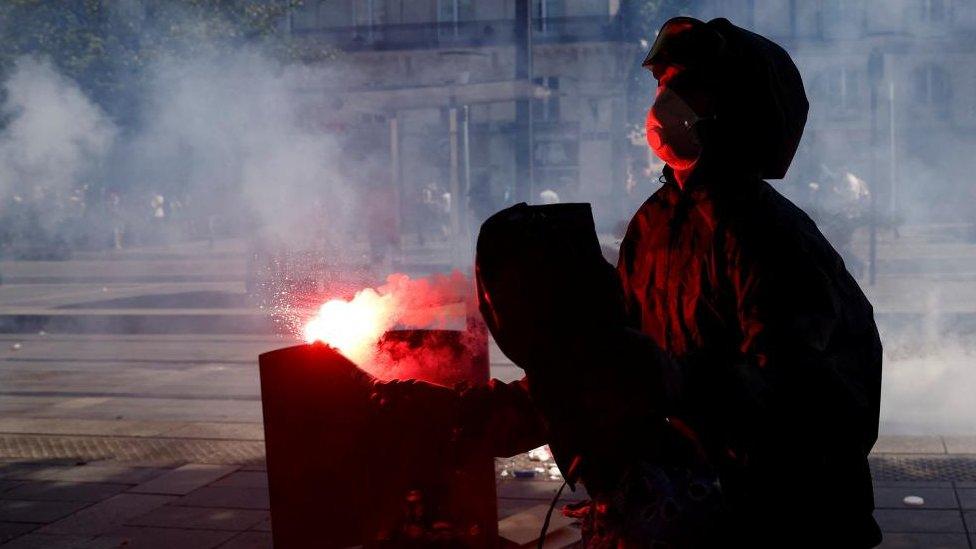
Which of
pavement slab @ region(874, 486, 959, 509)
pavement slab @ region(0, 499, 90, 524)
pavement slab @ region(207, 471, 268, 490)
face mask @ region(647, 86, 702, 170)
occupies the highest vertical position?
face mask @ region(647, 86, 702, 170)

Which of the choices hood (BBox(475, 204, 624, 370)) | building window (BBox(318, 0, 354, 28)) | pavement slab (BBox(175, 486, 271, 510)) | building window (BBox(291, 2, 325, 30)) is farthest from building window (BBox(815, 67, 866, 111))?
hood (BBox(475, 204, 624, 370))

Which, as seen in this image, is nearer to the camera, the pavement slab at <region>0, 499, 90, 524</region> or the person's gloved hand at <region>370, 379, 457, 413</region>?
the person's gloved hand at <region>370, 379, 457, 413</region>

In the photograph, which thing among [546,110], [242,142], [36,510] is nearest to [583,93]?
[546,110]

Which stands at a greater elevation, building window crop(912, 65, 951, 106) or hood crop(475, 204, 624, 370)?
building window crop(912, 65, 951, 106)

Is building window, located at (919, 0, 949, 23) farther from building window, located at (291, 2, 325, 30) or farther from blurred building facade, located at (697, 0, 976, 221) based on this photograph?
building window, located at (291, 2, 325, 30)

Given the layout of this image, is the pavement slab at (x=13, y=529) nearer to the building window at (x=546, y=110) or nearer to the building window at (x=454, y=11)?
the building window at (x=454, y=11)

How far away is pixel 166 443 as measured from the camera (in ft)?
23.1

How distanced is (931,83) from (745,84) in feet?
51.7

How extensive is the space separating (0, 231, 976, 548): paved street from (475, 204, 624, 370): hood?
1.50 feet

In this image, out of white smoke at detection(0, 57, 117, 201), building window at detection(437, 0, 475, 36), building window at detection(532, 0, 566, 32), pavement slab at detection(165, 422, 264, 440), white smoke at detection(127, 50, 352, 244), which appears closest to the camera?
pavement slab at detection(165, 422, 264, 440)

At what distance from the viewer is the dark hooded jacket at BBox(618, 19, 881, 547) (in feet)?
5.15

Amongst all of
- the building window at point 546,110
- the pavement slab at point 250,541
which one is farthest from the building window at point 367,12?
the pavement slab at point 250,541

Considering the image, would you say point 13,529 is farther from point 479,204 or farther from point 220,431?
point 479,204

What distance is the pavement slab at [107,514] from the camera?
17.1ft
